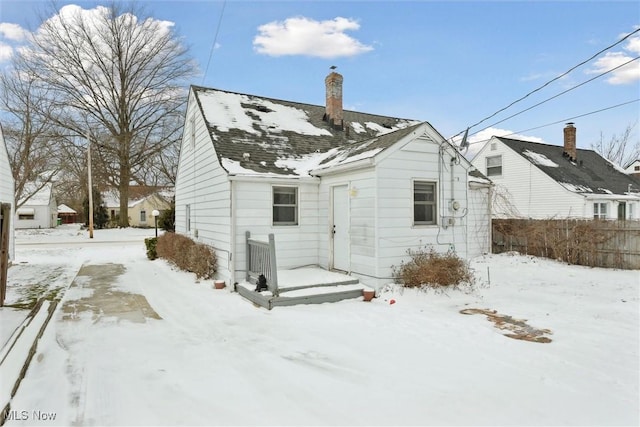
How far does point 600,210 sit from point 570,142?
539 cm

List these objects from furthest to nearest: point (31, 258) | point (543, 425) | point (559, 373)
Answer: point (31, 258), point (559, 373), point (543, 425)

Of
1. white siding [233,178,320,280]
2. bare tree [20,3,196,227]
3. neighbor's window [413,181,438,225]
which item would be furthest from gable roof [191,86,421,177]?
bare tree [20,3,196,227]

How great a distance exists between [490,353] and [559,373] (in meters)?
0.78

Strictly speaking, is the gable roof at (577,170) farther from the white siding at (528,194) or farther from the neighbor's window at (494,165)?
the neighbor's window at (494,165)

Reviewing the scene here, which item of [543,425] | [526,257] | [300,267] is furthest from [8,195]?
[526,257]

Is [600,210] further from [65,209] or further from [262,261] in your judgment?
[65,209]

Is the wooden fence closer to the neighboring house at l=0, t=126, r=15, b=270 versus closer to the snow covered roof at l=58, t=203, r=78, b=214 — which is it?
the neighboring house at l=0, t=126, r=15, b=270

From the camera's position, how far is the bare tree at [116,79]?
2919 cm

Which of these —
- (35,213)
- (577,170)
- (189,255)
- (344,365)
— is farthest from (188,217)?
(35,213)

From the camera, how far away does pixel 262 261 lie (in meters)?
8.03

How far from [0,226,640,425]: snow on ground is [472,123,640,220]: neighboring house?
1310 cm

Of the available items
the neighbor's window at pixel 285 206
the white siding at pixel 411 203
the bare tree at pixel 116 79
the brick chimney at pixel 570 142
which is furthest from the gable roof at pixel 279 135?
the bare tree at pixel 116 79

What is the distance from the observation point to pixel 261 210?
9.16m

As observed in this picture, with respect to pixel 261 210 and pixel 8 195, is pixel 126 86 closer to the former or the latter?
pixel 8 195
